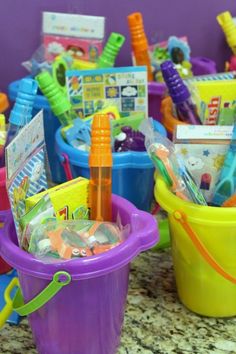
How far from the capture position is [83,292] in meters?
0.48

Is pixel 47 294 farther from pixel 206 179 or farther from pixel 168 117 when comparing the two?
pixel 168 117

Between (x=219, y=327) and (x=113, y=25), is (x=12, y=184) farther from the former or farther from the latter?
(x=113, y=25)

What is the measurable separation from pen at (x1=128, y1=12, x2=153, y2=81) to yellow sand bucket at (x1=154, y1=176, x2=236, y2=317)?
1.04ft

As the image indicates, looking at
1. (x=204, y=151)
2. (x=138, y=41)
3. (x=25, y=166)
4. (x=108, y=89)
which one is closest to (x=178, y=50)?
(x=138, y=41)

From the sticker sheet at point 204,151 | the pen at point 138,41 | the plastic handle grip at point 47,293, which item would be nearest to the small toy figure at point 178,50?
the pen at point 138,41

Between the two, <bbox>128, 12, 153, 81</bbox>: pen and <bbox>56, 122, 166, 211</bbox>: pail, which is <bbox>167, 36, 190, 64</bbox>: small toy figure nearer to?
<bbox>128, 12, 153, 81</bbox>: pen

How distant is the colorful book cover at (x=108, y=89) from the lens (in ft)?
2.45

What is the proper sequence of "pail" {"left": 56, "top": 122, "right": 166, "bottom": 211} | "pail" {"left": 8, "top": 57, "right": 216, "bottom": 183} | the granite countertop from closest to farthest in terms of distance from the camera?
the granite countertop
"pail" {"left": 56, "top": 122, "right": 166, "bottom": 211}
"pail" {"left": 8, "top": 57, "right": 216, "bottom": 183}

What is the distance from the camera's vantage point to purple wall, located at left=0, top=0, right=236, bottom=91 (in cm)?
84

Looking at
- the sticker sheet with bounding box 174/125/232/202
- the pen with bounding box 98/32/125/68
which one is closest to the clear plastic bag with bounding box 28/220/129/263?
the sticker sheet with bounding box 174/125/232/202

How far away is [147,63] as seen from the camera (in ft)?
2.80

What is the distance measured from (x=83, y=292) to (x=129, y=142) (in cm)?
26

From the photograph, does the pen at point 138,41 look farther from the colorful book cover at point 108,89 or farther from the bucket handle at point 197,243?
the bucket handle at point 197,243

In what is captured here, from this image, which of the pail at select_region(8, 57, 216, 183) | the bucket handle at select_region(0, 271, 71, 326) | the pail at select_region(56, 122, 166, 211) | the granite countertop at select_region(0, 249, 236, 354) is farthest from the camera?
the pail at select_region(8, 57, 216, 183)
